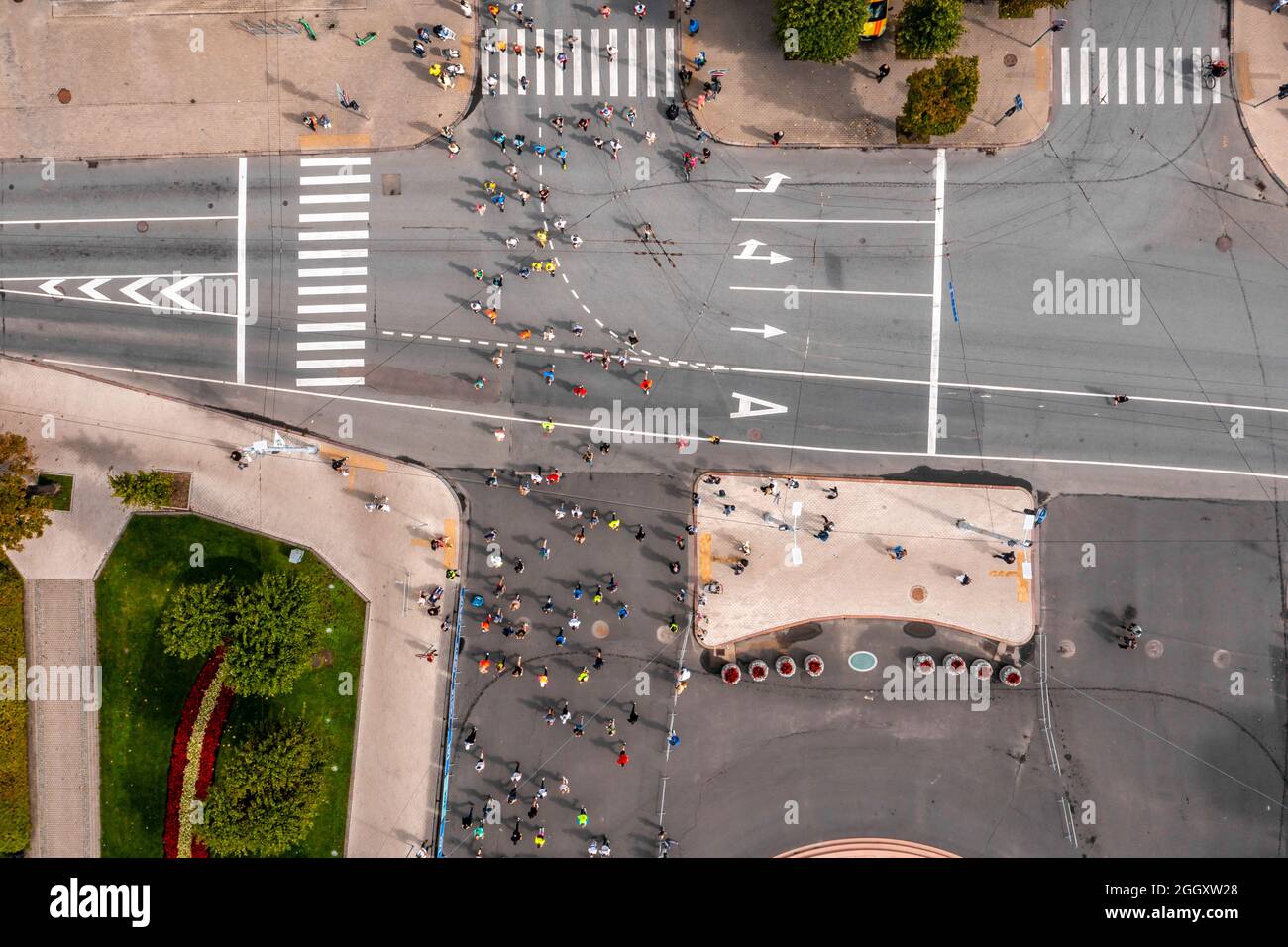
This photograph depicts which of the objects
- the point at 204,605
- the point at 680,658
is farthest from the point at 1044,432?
the point at 204,605

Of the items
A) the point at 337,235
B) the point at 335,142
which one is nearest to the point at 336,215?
the point at 337,235

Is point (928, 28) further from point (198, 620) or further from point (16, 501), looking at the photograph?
point (16, 501)

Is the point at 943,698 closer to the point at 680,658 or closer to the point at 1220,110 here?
the point at 680,658

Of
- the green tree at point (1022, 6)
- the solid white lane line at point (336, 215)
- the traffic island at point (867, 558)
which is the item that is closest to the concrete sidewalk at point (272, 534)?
the solid white lane line at point (336, 215)

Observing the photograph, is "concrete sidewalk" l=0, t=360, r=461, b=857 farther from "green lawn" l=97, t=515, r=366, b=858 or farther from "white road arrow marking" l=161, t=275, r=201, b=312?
"white road arrow marking" l=161, t=275, r=201, b=312

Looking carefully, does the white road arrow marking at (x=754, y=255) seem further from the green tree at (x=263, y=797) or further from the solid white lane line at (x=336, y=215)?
the green tree at (x=263, y=797)

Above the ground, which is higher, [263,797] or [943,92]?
[943,92]
